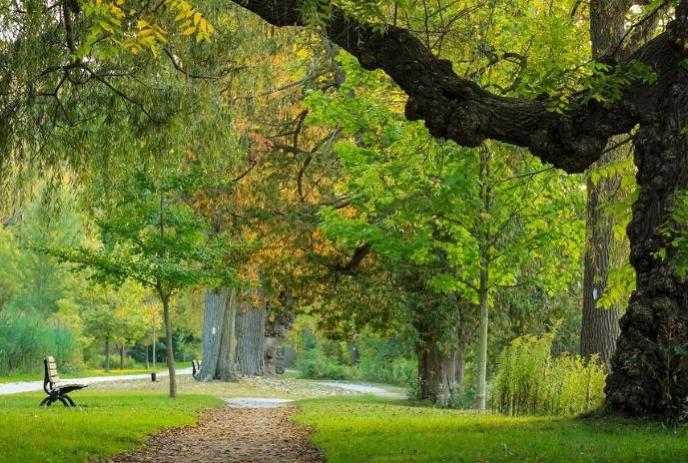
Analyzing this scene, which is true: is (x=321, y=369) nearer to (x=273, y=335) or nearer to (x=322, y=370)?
(x=322, y=370)

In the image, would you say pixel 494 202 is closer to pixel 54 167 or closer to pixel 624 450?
pixel 54 167

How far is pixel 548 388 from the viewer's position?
13.7 m

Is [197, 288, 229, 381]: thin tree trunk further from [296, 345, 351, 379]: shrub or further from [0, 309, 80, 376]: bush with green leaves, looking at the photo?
[296, 345, 351, 379]: shrub

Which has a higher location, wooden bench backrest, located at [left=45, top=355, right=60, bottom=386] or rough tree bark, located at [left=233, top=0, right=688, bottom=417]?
rough tree bark, located at [left=233, top=0, right=688, bottom=417]

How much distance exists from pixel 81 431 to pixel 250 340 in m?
24.0

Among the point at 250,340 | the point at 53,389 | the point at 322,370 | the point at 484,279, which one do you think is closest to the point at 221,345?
the point at 250,340

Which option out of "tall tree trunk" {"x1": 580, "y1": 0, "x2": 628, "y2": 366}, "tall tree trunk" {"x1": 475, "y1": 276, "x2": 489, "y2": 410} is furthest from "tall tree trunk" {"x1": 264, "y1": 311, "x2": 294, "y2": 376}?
"tall tree trunk" {"x1": 580, "y1": 0, "x2": 628, "y2": 366}

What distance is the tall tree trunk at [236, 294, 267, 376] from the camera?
34.8 meters

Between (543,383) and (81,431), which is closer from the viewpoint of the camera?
(81,431)

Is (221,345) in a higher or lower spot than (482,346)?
lower

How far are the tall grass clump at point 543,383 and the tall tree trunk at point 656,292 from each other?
2981mm

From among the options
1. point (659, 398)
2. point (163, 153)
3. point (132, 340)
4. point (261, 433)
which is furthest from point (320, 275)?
point (132, 340)

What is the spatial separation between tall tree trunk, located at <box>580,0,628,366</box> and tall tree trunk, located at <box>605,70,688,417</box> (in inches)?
160

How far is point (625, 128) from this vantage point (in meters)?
9.97
